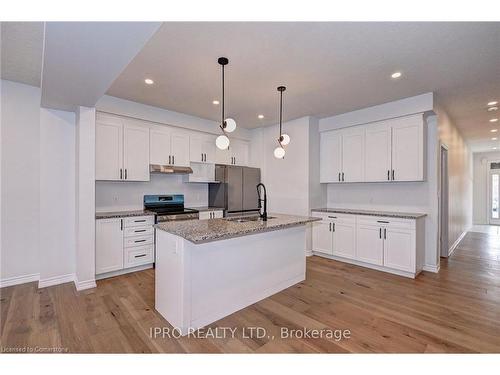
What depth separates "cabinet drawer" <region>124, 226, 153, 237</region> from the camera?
143 inches

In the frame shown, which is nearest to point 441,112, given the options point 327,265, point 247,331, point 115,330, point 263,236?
point 327,265

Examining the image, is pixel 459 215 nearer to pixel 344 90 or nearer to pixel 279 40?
pixel 344 90

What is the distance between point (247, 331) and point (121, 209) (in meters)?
3.05

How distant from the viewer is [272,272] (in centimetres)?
294

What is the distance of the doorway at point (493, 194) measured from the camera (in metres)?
8.55

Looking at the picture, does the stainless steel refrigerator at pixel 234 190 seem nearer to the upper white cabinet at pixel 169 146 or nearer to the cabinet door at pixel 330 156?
the upper white cabinet at pixel 169 146

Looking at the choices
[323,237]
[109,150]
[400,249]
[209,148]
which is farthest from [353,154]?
[109,150]

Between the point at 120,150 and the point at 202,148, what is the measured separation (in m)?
1.51

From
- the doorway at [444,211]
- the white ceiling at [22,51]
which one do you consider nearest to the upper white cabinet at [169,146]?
the white ceiling at [22,51]

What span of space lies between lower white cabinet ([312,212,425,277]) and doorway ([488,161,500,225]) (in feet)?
24.8

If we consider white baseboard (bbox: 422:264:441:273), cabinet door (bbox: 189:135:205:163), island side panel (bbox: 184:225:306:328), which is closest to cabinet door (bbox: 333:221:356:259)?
white baseboard (bbox: 422:264:441:273)

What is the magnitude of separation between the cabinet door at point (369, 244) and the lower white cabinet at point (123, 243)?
344 cm

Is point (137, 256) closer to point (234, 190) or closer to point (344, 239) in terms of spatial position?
point (234, 190)

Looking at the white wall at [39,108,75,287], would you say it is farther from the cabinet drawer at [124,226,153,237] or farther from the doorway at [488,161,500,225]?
the doorway at [488,161,500,225]
